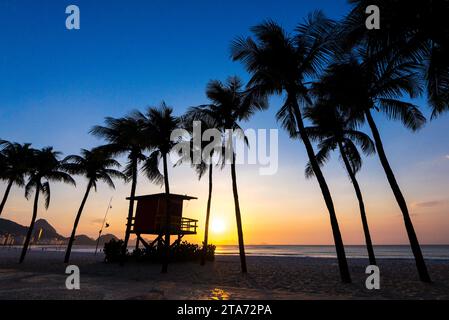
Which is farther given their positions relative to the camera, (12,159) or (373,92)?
(12,159)

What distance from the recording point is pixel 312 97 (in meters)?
15.0

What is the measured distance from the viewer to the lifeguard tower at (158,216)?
23.9 meters

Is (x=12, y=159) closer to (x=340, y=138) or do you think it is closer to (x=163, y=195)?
(x=163, y=195)

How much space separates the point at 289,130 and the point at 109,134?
14.2m

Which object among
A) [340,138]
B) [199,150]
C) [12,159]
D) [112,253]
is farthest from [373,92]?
[12,159]

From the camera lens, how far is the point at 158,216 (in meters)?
23.6

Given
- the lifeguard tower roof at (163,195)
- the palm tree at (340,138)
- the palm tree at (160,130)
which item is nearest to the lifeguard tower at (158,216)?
the lifeguard tower roof at (163,195)

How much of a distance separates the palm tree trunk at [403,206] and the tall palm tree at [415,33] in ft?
9.87

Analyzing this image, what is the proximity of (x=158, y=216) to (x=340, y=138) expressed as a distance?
15187 millimetres

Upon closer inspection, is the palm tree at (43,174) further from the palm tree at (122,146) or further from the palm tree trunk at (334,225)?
the palm tree trunk at (334,225)

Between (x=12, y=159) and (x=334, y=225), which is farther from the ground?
(x=12, y=159)

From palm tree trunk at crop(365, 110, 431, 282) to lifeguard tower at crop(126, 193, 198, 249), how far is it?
53.4 feet

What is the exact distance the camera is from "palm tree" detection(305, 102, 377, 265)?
54.2 feet
